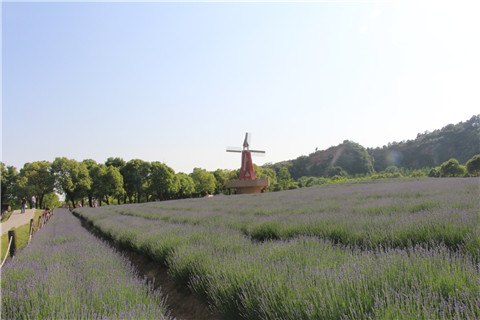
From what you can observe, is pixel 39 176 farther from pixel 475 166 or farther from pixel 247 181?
pixel 475 166

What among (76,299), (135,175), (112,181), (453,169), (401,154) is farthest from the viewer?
(401,154)

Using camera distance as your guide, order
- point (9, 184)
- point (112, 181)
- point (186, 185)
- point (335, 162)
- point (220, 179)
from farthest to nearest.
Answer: point (335, 162), point (220, 179), point (186, 185), point (112, 181), point (9, 184)

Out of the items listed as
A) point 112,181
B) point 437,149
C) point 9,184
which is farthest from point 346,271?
point 437,149

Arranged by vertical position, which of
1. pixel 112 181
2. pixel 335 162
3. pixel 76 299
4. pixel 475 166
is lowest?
pixel 475 166

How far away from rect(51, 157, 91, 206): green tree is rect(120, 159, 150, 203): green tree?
288 inches

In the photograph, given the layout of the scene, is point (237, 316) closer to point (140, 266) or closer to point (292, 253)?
point (292, 253)

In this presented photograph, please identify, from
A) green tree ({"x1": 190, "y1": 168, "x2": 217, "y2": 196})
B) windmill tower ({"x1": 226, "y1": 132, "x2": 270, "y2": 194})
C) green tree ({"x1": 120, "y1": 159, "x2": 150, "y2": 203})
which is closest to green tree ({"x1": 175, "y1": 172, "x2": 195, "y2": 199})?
green tree ({"x1": 190, "y1": 168, "x2": 217, "y2": 196})

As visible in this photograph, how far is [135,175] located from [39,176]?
43.5 ft

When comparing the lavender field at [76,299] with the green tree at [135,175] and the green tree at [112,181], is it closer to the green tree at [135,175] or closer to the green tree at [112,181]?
the green tree at [112,181]

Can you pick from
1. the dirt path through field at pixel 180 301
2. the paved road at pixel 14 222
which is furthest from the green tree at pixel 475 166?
the paved road at pixel 14 222

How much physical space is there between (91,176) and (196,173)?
21.3m

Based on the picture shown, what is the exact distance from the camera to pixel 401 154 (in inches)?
3164

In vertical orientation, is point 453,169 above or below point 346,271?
below

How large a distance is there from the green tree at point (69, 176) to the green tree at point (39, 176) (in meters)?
0.86
